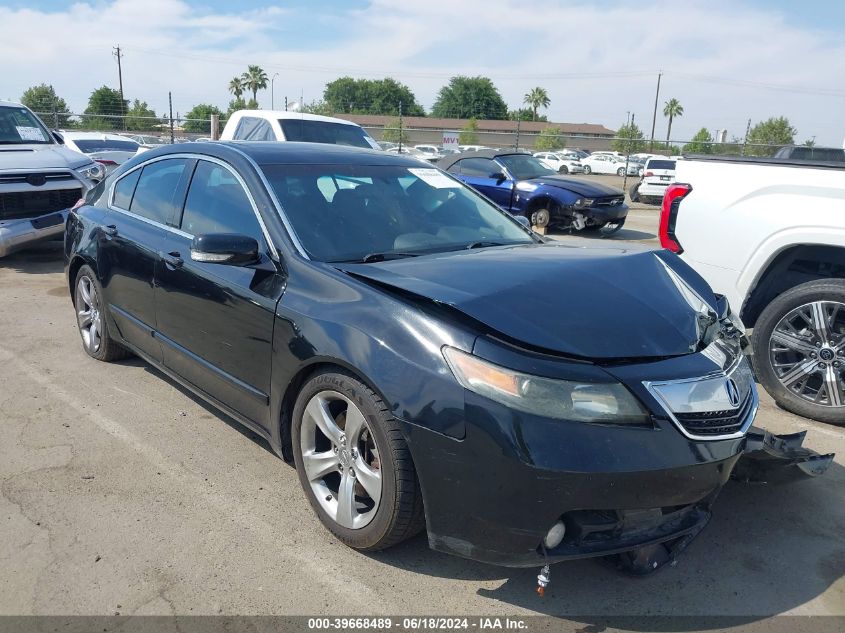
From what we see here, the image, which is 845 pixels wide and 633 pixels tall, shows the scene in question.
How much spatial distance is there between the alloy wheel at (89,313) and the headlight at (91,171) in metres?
4.29

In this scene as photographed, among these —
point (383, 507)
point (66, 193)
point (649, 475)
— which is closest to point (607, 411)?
point (649, 475)

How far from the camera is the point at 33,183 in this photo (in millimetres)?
8195

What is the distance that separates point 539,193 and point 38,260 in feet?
25.9

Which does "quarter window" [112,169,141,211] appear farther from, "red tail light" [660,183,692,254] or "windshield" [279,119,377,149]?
"windshield" [279,119,377,149]

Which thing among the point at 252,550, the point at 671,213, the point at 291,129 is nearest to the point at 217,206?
the point at 252,550

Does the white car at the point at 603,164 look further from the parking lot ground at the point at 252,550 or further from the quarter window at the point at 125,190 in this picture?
the parking lot ground at the point at 252,550

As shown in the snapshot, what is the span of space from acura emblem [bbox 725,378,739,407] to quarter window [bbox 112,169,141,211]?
3737mm

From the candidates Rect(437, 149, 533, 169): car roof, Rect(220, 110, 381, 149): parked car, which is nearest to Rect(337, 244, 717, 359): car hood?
Rect(220, 110, 381, 149): parked car

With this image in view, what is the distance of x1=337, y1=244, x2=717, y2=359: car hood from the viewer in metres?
2.53

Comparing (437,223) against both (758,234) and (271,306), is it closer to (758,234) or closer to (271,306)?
(271,306)

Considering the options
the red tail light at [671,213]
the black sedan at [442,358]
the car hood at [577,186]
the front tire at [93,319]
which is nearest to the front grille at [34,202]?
the front tire at [93,319]

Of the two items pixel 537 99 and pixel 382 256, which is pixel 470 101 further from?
pixel 382 256

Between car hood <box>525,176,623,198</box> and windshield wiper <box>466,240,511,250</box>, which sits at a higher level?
windshield wiper <box>466,240,511,250</box>

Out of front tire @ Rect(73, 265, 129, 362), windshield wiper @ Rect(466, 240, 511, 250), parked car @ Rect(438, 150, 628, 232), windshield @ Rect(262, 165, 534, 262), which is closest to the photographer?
windshield @ Rect(262, 165, 534, 262)
